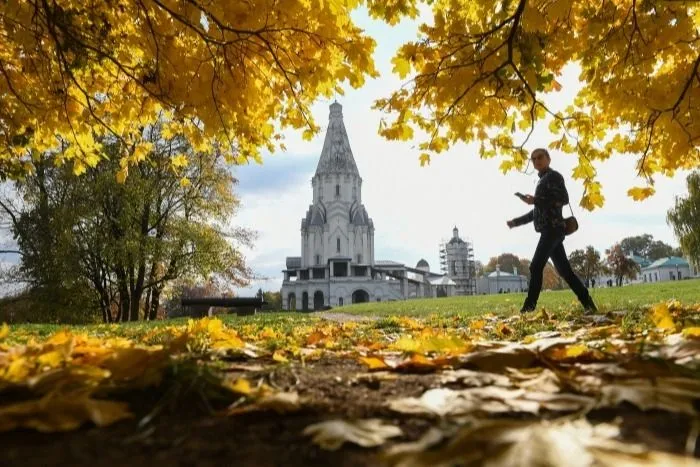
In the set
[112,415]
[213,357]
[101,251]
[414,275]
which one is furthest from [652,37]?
[414,275]

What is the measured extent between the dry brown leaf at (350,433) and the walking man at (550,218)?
5.04 meters

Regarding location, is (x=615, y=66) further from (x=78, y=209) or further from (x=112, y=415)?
(x=78, y=209)

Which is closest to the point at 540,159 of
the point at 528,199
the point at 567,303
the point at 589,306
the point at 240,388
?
the point at 528,199

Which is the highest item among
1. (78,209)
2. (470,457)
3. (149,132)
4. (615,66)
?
(149,132)

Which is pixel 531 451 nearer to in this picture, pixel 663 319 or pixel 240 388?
pixel 240 388

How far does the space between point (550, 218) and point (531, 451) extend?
514cm

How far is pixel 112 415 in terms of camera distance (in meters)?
1.06

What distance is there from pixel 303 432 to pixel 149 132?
80.5ft

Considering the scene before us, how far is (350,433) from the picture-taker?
94 cm

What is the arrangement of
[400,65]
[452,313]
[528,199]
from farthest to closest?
[452,313] < [528,199] < [400,65]

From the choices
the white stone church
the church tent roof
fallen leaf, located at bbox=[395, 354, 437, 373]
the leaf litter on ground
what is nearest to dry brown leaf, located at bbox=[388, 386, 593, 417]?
the leaf litter on ground

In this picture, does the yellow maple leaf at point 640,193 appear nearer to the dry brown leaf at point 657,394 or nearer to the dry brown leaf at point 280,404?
the dry brown leaf at point 657,394

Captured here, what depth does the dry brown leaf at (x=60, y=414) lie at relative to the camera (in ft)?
3.25

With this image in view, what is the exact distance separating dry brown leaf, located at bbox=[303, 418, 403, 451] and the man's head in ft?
17.0
